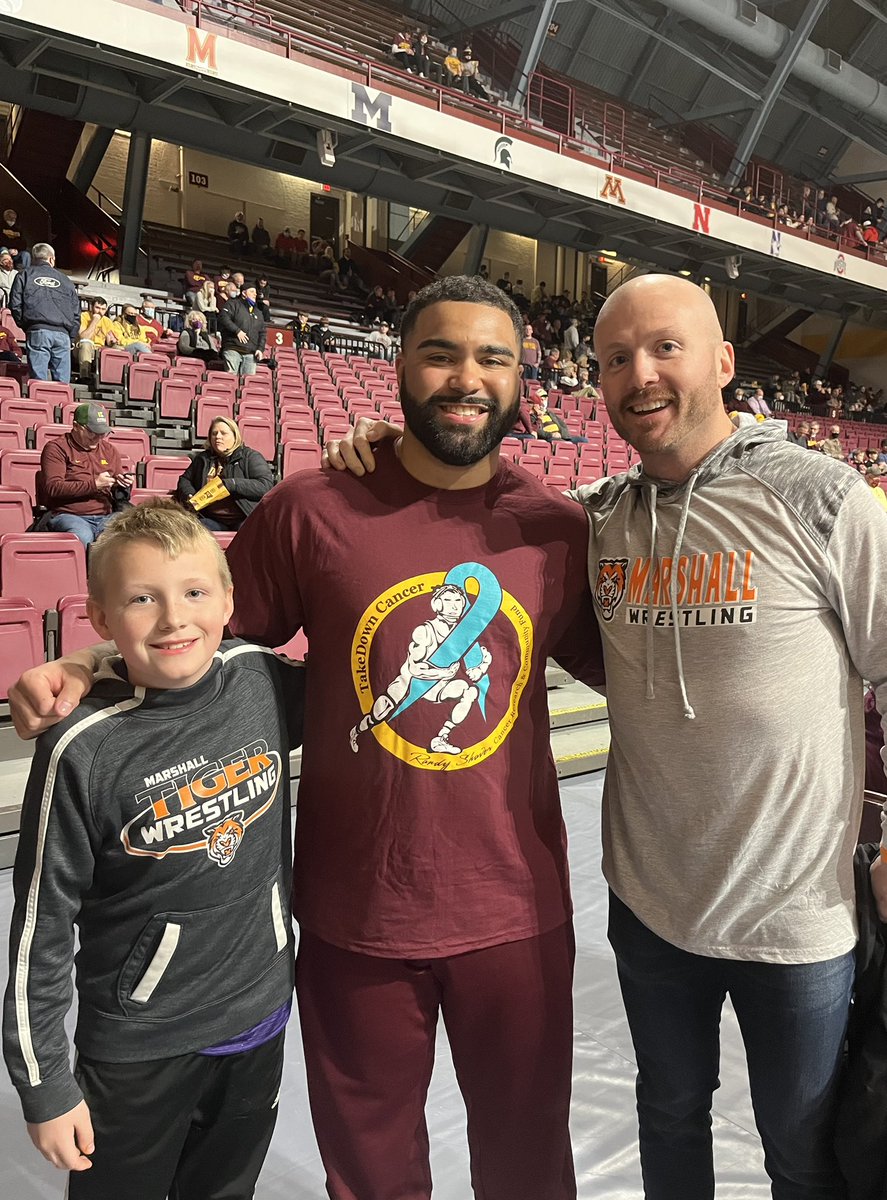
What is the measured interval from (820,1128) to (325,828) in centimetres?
85

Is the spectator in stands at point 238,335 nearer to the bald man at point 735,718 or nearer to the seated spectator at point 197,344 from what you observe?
the seated spectator at point 197,344

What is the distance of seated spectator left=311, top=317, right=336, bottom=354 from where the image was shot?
37.6 feet

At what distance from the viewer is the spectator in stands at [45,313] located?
252 inches

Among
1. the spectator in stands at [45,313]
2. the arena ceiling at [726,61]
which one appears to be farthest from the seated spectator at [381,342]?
the arena ceiling at [726,61]

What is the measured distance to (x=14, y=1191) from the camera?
1.53 meters

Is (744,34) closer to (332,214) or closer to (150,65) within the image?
(332,214)

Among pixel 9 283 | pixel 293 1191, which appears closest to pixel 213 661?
pixel 293 1191

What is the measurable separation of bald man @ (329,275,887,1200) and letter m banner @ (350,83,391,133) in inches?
399

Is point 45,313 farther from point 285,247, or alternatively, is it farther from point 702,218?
point 702,218

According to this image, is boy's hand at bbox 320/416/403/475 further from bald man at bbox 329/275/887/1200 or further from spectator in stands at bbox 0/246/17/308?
spectator in stands at bbox 0/246/17/308

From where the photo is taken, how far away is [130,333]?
8.27 m

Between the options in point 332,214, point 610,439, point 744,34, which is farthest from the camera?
point 332,214

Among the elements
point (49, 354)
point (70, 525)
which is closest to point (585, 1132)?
point (70, 525)

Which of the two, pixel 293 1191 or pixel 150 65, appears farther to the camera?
pixel 150 65
